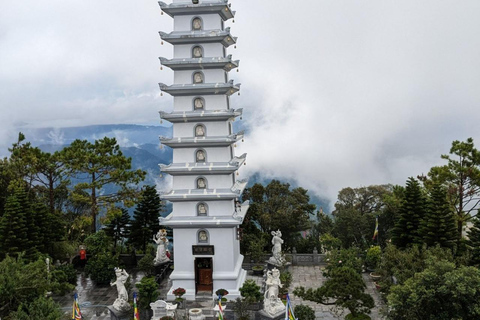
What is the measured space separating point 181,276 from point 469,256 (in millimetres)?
11831

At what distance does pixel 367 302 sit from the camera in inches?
566

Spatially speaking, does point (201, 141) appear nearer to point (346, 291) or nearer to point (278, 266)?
point (278, 266)

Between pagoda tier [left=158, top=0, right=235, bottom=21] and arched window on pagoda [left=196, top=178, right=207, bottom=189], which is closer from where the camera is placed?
pagoda tier [left=158, top=0, right=235, bottom=21]

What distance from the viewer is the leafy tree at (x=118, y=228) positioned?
87.6 ft

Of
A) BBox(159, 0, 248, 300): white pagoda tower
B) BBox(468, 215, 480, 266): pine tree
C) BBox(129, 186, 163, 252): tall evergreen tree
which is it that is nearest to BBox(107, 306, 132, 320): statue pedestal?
BBox(159, 0, 248, 300): white pagoda tower

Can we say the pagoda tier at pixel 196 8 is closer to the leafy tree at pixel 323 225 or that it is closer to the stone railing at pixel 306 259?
the stone railing at pixel 306 259

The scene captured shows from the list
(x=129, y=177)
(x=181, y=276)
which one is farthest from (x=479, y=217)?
(x=129, y=177)

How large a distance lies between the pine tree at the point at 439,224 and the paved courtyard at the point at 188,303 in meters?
3.60

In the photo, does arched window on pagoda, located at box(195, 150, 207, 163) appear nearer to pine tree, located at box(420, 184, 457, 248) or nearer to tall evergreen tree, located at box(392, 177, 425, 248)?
tall evergreen tree, located at box(392, 177, 425, 248)

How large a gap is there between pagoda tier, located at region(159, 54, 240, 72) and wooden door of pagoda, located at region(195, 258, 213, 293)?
8.58 meters

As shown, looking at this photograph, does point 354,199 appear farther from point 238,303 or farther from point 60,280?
point 60,280

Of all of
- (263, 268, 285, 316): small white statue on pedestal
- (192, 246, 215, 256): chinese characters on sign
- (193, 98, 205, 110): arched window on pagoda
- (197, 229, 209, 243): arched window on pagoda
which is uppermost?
(193, 98, 205, 110): arched window on pagoda

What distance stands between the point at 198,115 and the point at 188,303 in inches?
321

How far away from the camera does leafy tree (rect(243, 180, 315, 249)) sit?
26203 millimetres
